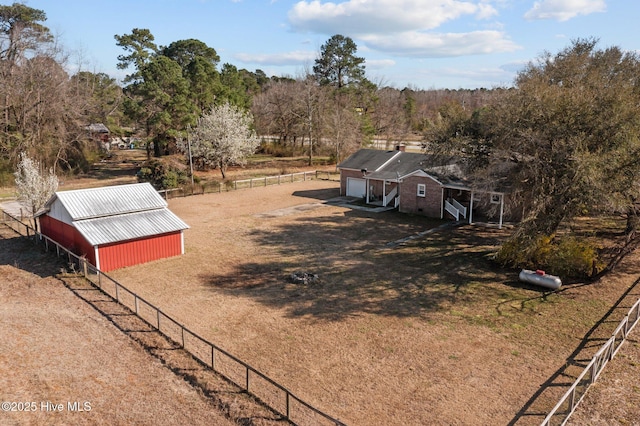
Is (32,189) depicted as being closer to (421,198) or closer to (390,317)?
(390,317)

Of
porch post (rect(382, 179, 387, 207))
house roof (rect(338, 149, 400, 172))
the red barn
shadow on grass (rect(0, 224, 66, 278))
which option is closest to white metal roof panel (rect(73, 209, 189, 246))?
the red barn

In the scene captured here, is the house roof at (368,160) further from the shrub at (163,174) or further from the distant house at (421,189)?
the shrub at (163,174)

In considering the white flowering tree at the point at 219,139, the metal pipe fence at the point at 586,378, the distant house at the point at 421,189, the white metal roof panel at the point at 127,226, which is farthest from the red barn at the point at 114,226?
the white flowering tree at the point at 219,139

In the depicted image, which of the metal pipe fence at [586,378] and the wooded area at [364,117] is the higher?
the wooded area at [364,117]

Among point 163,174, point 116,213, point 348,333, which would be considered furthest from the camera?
point 163,174

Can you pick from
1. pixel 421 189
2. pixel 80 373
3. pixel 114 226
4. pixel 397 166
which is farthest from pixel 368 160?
pixel 80 373

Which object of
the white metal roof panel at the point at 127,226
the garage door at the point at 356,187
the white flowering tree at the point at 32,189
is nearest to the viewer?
the white metal roof panel at the point at 127,226

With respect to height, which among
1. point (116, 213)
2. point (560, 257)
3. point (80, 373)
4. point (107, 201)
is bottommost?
point (80, 373)
